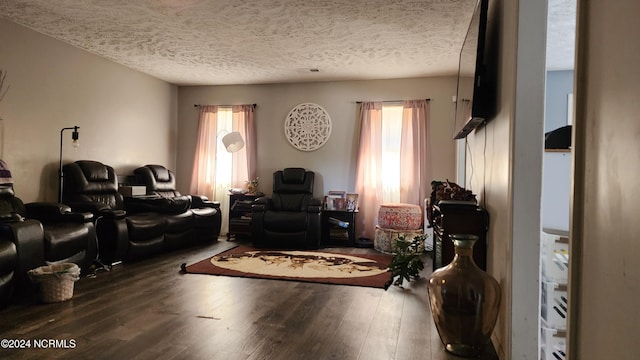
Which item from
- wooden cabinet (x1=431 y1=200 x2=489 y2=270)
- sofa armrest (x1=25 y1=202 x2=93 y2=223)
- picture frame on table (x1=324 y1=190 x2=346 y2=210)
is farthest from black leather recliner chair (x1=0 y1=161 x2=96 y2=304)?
picture frame on table (x1=324 y1=190 x2=346 y2=210)

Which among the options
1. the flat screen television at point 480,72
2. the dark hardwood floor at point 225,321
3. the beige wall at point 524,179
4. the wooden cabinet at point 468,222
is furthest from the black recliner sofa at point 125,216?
the beige wall at point 524,179

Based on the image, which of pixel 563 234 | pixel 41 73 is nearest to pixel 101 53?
pixel 41 73

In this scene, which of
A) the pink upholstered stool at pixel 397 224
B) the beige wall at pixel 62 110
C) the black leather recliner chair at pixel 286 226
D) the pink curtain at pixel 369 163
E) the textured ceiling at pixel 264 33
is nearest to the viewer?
the textured ceiling at pixel 264 33

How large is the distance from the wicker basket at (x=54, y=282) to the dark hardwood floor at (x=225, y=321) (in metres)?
0.07

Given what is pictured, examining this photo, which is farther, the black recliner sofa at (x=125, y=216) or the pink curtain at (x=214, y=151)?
the pink curtain at (x=214, y=151)

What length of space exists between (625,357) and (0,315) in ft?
10.8

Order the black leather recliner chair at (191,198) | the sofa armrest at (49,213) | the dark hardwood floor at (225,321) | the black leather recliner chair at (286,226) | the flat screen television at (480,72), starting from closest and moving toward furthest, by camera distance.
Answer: the dark hardwood floor at (225,321), the flat screen television at (480,72), the sofa armrest at (49,213), the black leather recliner chair at (286,226), the black leather recliner chair at (191,198)

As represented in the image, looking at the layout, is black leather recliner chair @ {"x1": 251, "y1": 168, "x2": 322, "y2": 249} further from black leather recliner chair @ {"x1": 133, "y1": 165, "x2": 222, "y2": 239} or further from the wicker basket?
the wicker basket

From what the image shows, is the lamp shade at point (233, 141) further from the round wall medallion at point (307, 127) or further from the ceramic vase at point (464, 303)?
the ceramic vase at point (464, 303)

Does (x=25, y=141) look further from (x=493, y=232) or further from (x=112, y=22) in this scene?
(x=493, y=232)

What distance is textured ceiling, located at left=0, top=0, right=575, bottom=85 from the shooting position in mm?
3363

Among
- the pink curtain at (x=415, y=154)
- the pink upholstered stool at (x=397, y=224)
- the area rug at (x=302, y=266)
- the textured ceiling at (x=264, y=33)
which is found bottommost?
the area rug at (x=302, y=266)

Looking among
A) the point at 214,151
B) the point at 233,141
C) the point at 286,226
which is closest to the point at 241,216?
the point at 286,226

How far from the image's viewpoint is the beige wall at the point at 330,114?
18.5 feet
